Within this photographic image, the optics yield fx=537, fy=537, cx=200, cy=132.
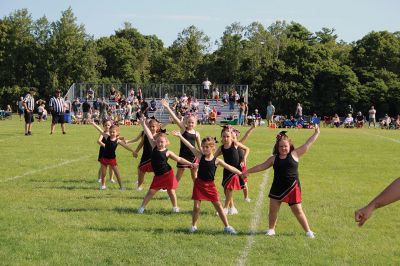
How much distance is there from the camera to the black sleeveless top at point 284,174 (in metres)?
7.93

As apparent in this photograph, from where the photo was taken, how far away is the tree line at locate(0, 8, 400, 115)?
212ft

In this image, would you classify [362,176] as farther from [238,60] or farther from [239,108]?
[238,60]

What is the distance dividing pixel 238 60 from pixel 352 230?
67862 millimetres

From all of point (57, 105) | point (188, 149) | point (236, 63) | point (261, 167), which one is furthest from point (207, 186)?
point (236, 63)

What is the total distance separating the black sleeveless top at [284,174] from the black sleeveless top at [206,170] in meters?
Answer: 0.97

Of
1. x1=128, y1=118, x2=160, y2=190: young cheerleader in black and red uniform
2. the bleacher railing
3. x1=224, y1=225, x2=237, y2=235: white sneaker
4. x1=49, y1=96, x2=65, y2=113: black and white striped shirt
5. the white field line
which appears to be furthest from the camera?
the bleacher railing

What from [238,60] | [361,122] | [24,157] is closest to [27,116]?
[24,157]

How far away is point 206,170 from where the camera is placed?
8.23 meters

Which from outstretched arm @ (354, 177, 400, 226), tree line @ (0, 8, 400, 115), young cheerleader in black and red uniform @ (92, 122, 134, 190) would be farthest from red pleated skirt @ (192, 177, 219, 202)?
tree line @ (0, 8, 400, 115)

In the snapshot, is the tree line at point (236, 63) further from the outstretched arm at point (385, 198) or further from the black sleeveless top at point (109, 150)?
the outstretched arm at point (385, 198)

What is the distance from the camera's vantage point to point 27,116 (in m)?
24.4

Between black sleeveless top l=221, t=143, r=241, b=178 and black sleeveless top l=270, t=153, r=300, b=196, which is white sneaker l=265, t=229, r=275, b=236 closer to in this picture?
black sleeveless top l=270, t=153, r=300, b=196

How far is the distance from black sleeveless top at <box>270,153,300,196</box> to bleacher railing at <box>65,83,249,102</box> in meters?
40.1

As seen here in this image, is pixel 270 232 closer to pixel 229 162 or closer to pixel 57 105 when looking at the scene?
pixel 229 162
